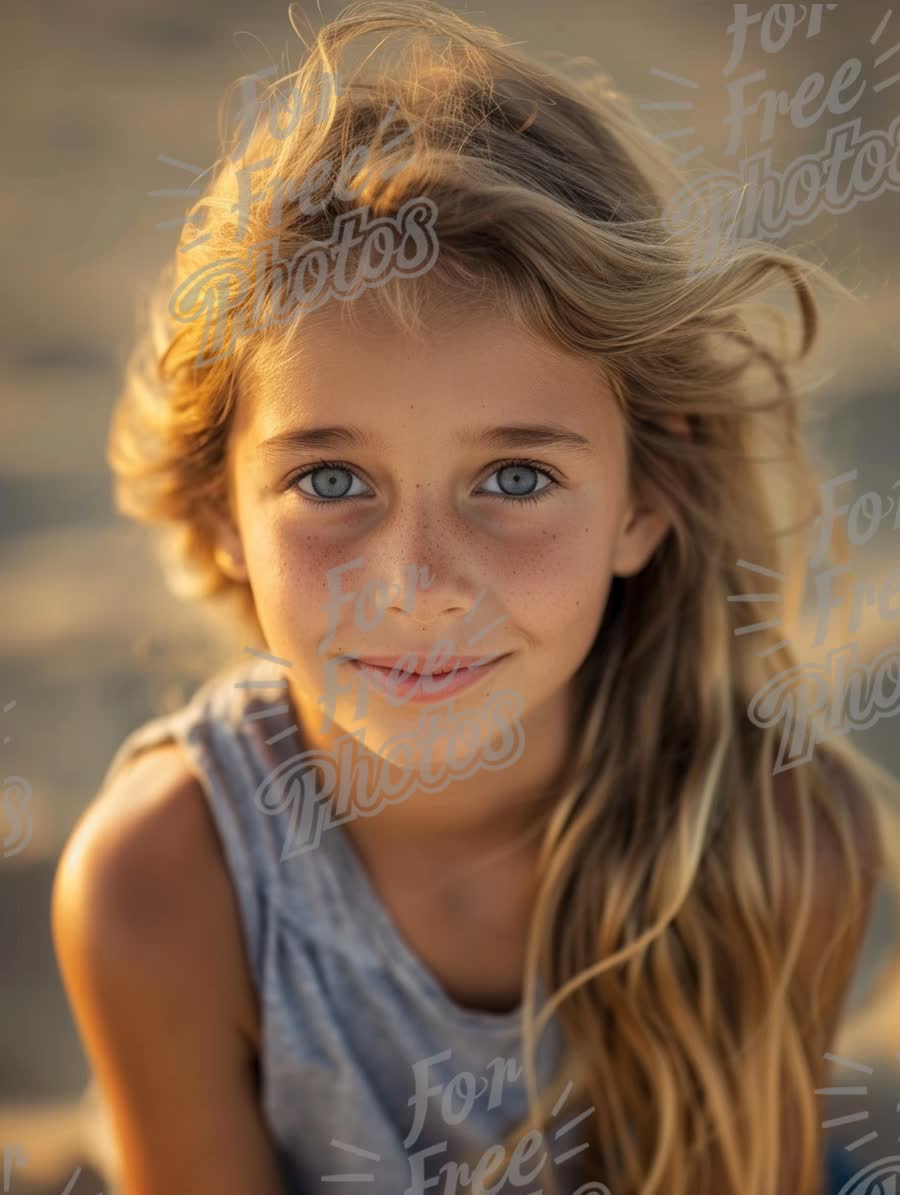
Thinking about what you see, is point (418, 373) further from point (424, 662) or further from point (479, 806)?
point (479, 806)

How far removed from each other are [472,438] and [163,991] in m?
0.49

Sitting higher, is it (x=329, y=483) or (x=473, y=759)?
(x=329, y=483)

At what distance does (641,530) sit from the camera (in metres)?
0.98

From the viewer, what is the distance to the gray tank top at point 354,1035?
1.04 meters

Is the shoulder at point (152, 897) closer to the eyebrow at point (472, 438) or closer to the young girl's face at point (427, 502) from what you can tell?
the young girl's face at point (427, 502)

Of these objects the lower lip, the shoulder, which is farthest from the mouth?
the shoulder

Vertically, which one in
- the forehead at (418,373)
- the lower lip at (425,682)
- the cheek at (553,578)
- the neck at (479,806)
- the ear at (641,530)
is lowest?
the neck at (479,806)

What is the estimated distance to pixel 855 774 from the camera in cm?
109

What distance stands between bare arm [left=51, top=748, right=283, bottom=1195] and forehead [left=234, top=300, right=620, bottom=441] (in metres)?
0.38
